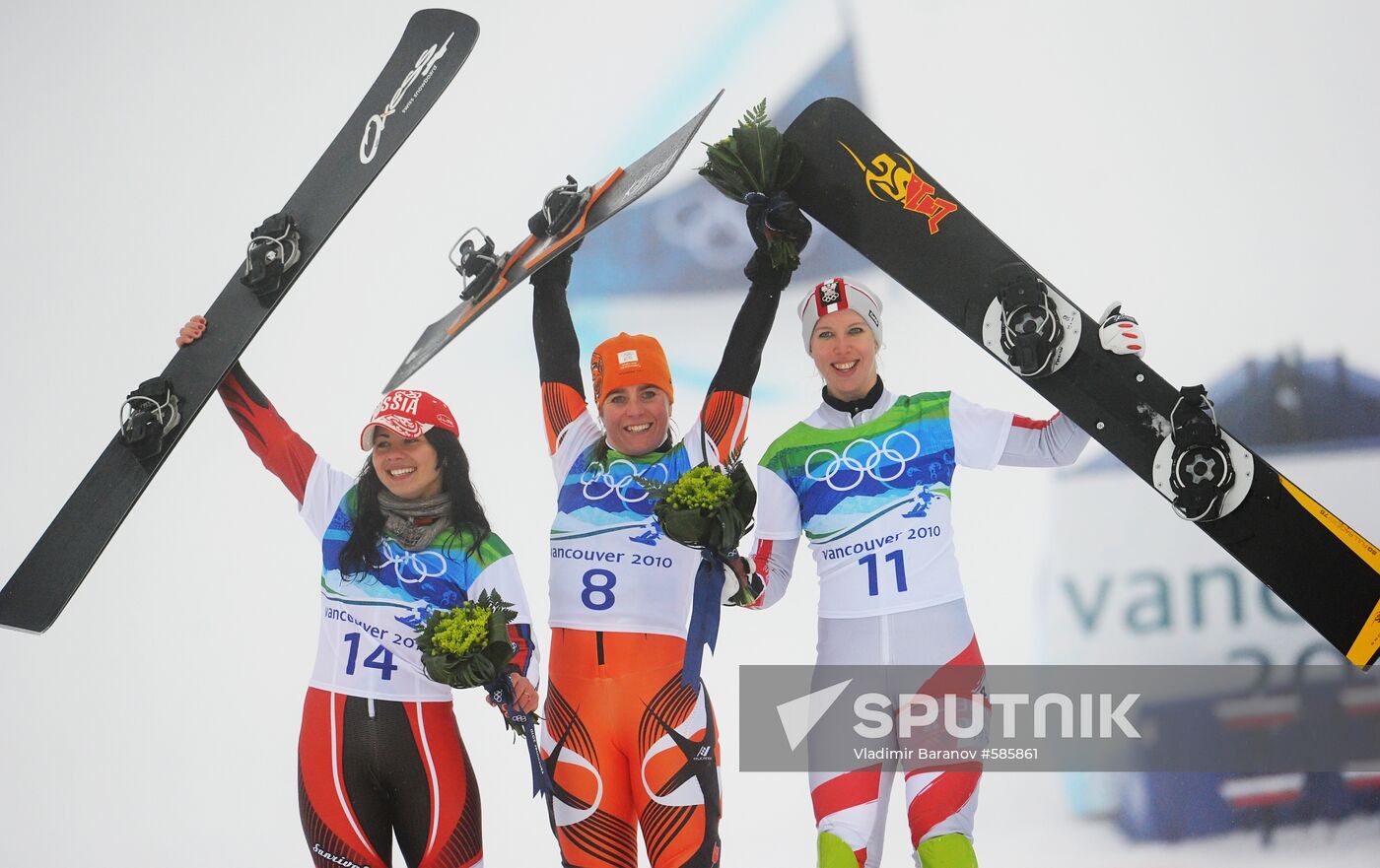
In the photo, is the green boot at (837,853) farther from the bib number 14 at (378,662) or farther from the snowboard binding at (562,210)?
the snowboard binding at (562,210)

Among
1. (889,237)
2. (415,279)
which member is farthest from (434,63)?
(889,237)

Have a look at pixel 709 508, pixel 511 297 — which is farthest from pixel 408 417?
pixel 511 297

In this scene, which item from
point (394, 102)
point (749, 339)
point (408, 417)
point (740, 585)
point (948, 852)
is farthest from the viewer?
point (394, 102)

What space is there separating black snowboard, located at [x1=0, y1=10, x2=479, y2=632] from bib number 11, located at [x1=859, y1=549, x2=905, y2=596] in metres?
1.76

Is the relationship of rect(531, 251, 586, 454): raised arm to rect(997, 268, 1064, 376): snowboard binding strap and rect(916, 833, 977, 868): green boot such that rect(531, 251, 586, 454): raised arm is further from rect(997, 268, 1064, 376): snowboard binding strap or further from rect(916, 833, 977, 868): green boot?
rect(916, 833, 977, 868): green boot

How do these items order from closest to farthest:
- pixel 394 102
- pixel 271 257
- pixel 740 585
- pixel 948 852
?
1. pixel 948 852
2. pixel 740 585
3. pixel 271 257
4. pixel 394 102

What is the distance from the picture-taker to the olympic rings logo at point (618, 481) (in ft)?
10.5

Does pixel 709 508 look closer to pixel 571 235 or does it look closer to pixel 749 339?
pixel 749 339

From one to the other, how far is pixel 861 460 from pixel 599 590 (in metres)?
0.71

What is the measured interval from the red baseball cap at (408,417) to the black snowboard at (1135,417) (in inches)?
46.5

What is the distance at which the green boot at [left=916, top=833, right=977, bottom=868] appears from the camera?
9.06ft

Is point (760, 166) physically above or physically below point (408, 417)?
above

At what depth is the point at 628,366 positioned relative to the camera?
3.24 m

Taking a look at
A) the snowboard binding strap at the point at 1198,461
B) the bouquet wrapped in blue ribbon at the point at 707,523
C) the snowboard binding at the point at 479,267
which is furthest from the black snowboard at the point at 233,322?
the snowboard binding strap at the point at 1198,461
